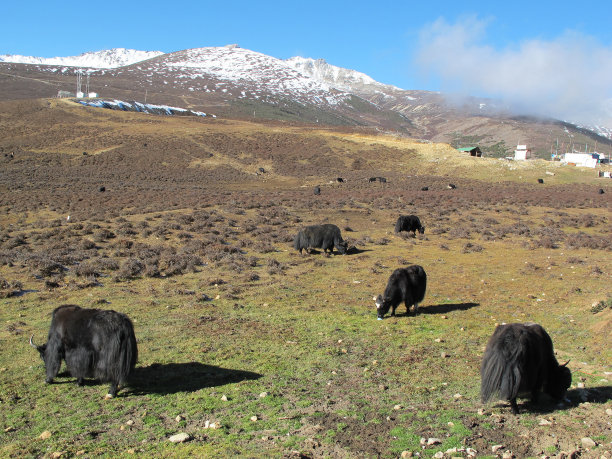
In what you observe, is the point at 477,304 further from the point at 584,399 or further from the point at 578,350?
the point at 584,399

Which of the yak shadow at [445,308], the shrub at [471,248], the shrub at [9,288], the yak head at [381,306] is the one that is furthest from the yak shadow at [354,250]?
the shrub at [9,288]

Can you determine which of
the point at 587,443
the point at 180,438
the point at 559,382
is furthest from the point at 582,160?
the point at 180,438

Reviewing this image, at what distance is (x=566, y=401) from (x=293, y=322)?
6.65m

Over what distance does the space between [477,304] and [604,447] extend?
332 inches

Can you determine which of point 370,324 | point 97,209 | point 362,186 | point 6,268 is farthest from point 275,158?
point 370,324

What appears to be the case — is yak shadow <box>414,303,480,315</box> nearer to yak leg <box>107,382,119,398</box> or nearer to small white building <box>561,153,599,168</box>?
yak leg <box>107,382,119,398</box>

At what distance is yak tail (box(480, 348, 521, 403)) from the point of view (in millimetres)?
6926

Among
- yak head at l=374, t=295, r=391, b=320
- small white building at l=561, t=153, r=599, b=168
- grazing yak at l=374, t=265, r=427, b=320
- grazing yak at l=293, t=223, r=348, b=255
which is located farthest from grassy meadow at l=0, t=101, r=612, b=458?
small white building at l=561, t=153, r=599, b=168

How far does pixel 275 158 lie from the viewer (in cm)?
7425

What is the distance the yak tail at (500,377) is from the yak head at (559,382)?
811mm

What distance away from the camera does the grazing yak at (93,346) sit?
25.8 ft

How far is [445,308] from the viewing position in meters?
13.9

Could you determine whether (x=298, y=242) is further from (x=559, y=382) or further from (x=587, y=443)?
(x=587, y=443)

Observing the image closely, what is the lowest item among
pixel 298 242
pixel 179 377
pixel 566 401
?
pixel 179 377
